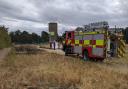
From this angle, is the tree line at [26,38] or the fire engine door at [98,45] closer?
the fire engine door at [98,45]

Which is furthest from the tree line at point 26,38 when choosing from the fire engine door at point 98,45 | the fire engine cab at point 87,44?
the fire engine door at point 98,45

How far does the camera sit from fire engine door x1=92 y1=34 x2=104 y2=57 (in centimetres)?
2355

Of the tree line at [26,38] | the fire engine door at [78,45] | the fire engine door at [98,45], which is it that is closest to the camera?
the fire engine door at [98,45]

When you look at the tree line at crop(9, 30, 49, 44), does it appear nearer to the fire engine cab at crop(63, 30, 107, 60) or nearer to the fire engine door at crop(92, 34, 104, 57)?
the fire engine cab at crop(63, 30, 107, 60)

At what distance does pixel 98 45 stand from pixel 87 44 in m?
2.20

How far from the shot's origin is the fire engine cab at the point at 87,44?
2356 centimetres

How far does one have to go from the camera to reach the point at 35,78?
41.8 feet

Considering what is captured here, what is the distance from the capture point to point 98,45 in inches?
944

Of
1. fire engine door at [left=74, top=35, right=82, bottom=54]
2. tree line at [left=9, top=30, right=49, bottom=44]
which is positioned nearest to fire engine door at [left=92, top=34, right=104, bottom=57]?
fire engine door at [left=74, top=35, right=82, bottom=54]

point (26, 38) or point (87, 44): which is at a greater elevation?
point (26, 38)

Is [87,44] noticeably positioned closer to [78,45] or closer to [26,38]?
[78,45]

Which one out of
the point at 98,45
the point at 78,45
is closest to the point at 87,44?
the point at 98,45

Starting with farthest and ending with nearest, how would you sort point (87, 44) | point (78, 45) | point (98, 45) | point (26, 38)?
point (26, 38) < point (78, 45) < point (87, 44) < point (98, 45)

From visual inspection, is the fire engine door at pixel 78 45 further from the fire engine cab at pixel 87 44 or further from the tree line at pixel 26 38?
the tree line at pixel 26 38
